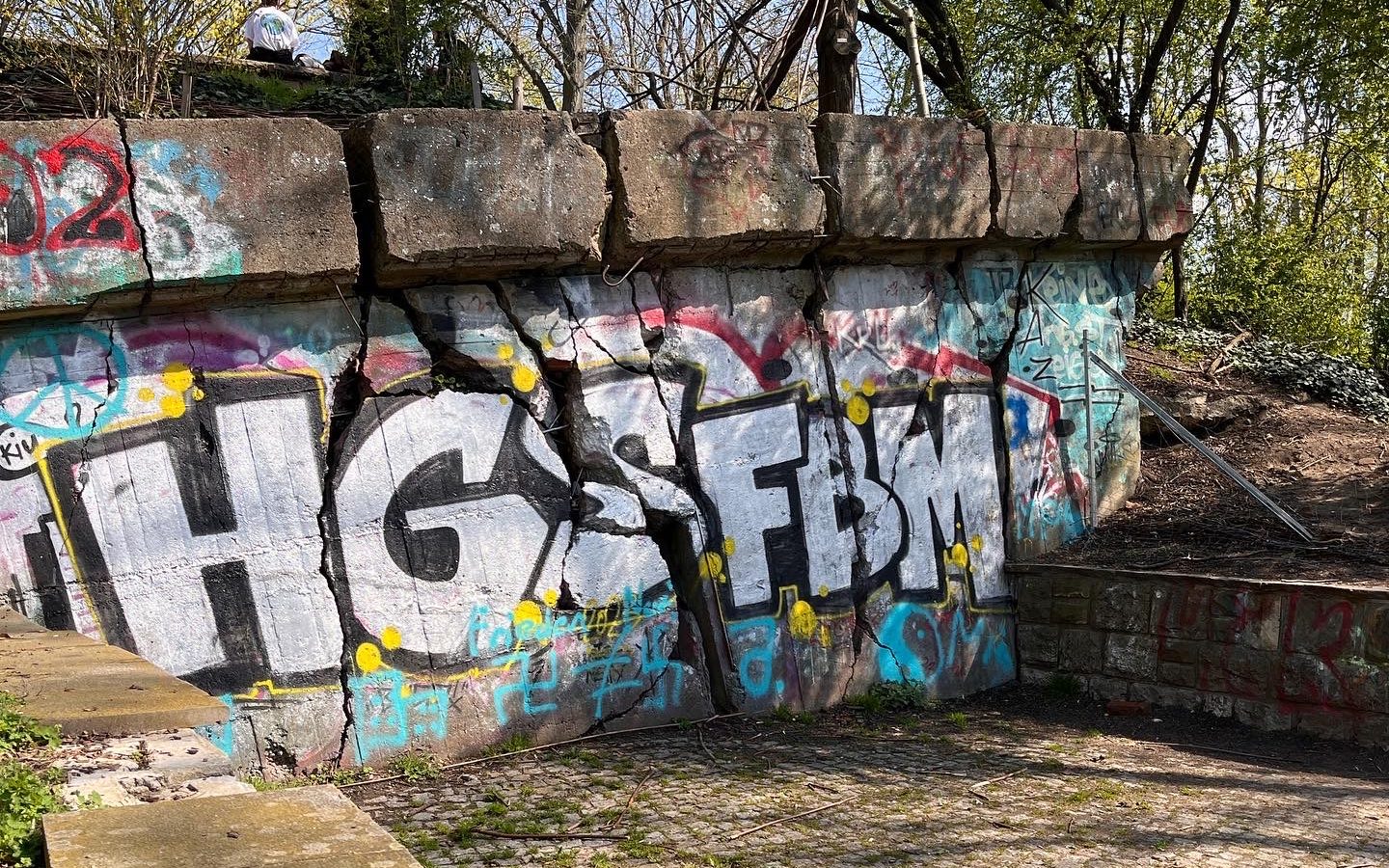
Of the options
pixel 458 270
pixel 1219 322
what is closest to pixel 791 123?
pixel 458 270

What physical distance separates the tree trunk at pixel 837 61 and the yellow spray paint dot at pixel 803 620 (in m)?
4.24

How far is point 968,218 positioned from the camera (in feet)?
22.9

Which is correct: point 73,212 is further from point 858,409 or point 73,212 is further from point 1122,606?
point 1122,606

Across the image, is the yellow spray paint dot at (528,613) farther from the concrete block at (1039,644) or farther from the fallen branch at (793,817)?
the concrete block at (1039,644)

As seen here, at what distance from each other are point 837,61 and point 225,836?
8109 millimetres

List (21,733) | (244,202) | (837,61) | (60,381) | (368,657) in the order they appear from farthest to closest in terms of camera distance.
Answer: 1. (837,61)
2. (368,657)
3. (244,202)
4. (60,381)
5. (21,733)

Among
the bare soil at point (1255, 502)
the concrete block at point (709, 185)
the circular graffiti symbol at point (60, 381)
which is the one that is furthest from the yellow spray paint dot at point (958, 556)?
the circular graffiti symbol at point (60, 381)

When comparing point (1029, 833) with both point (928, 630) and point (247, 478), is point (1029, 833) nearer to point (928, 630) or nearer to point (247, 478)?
point (928, 630)

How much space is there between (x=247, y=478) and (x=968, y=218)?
13.0 feet

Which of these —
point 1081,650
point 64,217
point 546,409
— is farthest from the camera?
point 1081,650

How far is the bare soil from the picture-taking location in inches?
263

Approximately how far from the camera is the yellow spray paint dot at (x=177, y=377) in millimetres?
5168

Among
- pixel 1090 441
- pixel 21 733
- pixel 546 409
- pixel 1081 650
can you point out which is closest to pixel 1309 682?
pixel 1081 650

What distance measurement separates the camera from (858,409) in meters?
6.92
